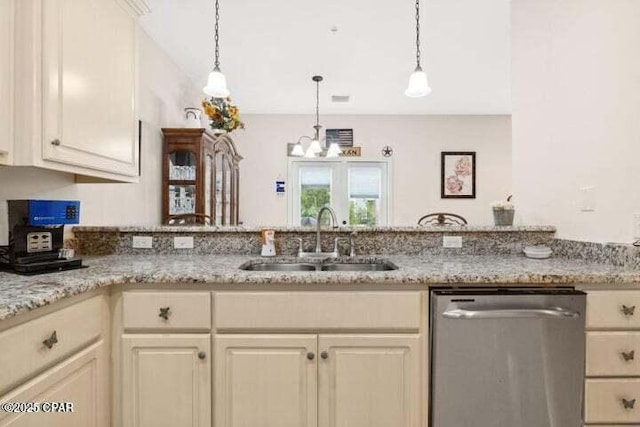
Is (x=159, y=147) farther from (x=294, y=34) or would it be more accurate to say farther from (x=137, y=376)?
(x=137, y=376)

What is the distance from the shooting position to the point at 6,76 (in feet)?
3.99

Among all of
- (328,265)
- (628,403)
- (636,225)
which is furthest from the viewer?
(328,265)

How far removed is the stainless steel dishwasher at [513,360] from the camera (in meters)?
1.36

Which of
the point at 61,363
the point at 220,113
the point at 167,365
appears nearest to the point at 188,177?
the point at 220,113

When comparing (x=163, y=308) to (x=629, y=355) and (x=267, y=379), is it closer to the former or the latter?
(x=267, y=379)

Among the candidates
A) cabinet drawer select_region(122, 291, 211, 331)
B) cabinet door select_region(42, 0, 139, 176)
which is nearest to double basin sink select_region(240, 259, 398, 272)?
cabinet drawer select_region(122, 291, 211, 331)

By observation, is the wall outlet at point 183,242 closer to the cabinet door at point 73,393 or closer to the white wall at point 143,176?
the white wall at point 143,176

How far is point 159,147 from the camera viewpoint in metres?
3.21

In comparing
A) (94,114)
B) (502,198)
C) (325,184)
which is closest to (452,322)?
(94,114)

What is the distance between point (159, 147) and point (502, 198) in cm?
489

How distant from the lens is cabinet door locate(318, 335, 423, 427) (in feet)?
4.53

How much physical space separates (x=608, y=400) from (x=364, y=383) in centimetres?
93

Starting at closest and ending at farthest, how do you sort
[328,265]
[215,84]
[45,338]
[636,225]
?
[45,338] → [636,225] → [328,265] → [215,84]

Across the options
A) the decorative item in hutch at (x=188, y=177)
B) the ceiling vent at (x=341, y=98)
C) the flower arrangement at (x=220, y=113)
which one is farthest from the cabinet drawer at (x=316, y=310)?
the ceiling vent at (x=341, y=98)
